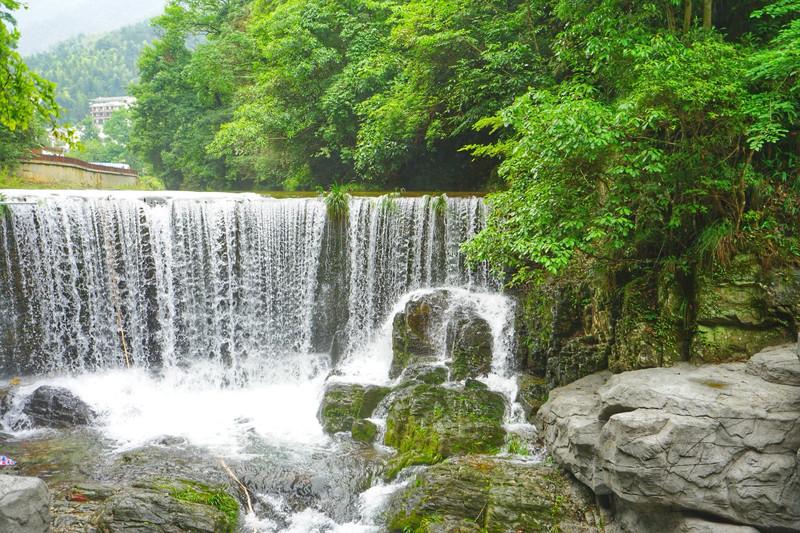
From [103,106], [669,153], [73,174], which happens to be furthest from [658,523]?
[103,106]

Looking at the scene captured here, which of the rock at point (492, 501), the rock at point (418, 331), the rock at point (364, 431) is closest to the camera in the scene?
the rock at point (492, 501)

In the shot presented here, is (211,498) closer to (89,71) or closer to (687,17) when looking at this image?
(687,17)

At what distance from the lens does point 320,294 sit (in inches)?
528

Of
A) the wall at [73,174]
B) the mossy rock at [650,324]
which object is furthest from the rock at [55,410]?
the wall at [73,174]

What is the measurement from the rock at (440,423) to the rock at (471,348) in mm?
663

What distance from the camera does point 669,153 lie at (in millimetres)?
7438

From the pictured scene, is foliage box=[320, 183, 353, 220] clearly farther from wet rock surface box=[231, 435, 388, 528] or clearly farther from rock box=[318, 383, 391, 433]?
Answer: wet rock surface box=[231, 435, 388, 528]

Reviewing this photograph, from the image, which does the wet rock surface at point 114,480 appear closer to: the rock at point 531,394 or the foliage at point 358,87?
the rock at point 531,394

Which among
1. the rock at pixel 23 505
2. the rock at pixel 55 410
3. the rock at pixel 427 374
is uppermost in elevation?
the rock at pixel 23 505

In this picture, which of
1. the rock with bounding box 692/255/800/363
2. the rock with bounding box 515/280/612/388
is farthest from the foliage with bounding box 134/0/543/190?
the rock with bounding box 692/255/800/363

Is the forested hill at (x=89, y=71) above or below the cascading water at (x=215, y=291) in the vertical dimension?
above

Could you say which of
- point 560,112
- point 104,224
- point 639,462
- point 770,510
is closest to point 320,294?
point 104,224

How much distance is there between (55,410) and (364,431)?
5912 mm

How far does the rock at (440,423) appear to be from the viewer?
8.59 metres
